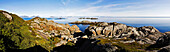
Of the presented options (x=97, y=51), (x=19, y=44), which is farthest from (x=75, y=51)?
(x=19, y=44)

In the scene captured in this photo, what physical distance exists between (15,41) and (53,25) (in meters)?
41.2

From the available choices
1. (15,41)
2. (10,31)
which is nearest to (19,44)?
(15,41)

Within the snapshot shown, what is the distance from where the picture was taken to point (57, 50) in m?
38.2

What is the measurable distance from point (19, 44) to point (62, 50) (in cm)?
1630

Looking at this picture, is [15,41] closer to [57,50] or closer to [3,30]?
[3,30]

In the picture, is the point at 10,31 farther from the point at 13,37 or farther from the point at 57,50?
the point at 57,50

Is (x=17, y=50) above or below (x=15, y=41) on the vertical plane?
below

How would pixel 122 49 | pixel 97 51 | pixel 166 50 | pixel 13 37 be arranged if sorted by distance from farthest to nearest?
pixel 13 37, pixel 97 51, pixel 122 49, pixel 166 50

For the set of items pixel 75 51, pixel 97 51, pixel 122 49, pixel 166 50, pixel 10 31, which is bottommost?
pixel 75 51

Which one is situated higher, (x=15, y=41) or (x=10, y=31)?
(x=10, y=31)

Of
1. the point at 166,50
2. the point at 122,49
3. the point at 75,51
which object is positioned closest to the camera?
the point at 166,50

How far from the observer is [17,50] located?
2534cm

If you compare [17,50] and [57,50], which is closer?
[17,50]

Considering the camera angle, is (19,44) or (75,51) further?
(75,51)
